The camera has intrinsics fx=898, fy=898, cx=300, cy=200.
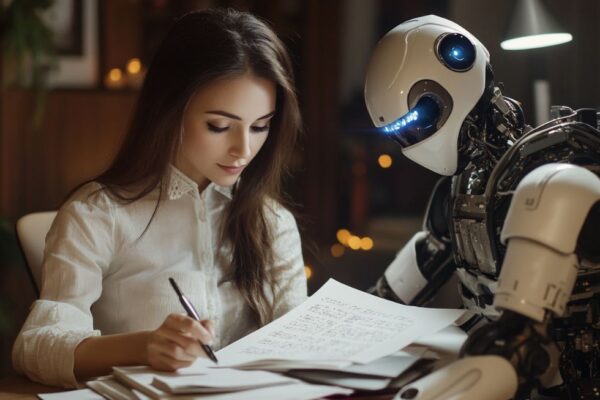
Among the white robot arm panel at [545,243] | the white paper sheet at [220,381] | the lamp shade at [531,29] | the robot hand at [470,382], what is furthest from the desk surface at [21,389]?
the lamp shade at [531,29]

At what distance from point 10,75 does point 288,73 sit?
7.18ft

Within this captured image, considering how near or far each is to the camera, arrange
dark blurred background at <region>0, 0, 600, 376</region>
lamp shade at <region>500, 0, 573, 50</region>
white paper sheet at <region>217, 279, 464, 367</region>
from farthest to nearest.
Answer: dark blurred background at <region>0, 0, 600, 376</region> < lamp shade at <region>500, 0, 573, 50</region> < white paper sheet at <region>217, 279, 464, 367</region>

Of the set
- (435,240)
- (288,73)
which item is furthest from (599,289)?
(288,73)

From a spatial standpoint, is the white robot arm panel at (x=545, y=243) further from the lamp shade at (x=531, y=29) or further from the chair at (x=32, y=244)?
the chair at (x=32, y=244)

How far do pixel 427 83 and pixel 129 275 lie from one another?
1.75ft

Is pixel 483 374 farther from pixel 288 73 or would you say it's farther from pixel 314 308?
pixel 288 73

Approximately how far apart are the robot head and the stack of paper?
227 millimetres

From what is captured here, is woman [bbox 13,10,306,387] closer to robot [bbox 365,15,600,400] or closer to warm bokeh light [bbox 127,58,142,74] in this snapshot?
robot [bbox 365,15,600,400]

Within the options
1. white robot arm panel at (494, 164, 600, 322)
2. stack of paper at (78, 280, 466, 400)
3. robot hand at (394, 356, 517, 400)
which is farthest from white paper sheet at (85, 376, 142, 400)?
white robot arm panel at (494, 164, 600, 322)

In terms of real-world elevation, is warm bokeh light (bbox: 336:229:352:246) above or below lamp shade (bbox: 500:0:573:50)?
below

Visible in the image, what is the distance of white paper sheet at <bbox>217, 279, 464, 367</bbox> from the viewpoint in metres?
1.04

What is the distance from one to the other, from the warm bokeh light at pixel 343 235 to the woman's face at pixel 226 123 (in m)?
2.32

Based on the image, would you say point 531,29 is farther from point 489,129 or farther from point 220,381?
point 220,381

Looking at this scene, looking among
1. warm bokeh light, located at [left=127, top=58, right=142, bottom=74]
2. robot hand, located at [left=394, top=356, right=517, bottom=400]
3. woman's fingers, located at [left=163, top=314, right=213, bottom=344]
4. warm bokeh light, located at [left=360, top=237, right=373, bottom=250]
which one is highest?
warm bokeh light, located at [left=127, top=58, right=142, bottom=74]
